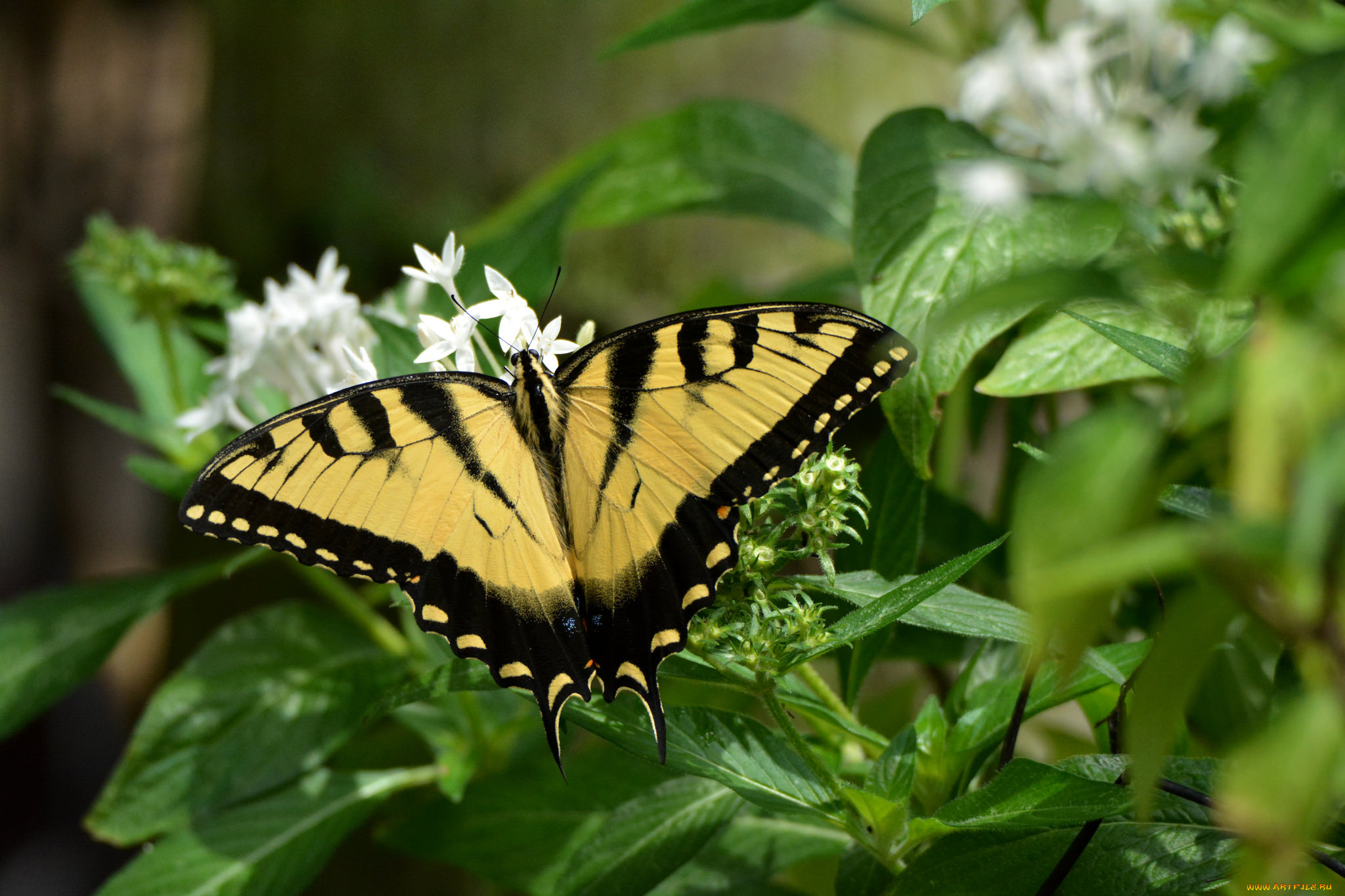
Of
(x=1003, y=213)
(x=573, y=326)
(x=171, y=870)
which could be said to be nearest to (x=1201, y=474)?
(x=1003, y=213)

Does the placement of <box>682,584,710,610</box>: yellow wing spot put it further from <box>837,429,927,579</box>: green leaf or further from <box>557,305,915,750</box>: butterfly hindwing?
<box>837,429,927,579</box>: green leaf

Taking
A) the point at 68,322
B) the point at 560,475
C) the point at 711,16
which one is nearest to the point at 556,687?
the point at 560,475

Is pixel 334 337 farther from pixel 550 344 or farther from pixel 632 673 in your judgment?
pixel 632 673

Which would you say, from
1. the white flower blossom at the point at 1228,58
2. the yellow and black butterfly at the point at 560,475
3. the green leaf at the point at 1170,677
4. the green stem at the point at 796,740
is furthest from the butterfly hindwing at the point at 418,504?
the white flower blossom at the point at 1228,58

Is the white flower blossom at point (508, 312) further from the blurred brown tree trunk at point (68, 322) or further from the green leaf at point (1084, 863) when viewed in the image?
the blurred brown tree trunk at point (68, 322)

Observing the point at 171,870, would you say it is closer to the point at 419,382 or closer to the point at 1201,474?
the point at 419,382
